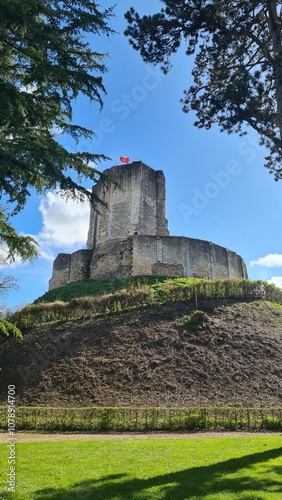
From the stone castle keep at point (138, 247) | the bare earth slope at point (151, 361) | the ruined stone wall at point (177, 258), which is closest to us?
the bare earth slope at point (151, 361)

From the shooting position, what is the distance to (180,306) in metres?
Result: 19.3

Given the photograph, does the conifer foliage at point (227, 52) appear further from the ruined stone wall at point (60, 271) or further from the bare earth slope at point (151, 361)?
the ruined stone wall at point (60, 271)

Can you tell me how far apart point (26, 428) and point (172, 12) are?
466 inches

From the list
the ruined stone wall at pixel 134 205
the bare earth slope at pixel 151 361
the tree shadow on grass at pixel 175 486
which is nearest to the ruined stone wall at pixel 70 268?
the ruined stone wall at pixel 134 205

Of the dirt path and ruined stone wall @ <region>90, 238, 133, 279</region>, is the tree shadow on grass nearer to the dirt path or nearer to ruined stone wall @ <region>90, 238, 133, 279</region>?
the dirt path

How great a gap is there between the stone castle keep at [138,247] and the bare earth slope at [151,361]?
9.45 meters

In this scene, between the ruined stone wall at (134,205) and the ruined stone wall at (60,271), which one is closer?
the ruined stone wall at (134,205)

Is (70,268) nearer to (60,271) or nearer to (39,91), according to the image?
(60,271)

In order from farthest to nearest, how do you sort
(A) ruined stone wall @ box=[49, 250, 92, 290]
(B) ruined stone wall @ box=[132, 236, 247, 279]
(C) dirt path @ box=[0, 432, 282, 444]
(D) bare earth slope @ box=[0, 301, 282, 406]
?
1. (A) ruined stone wall @ box=[49, 250, 92, 290]
2. (B) ruined stone wall @ box=[132, 236, 247, 279]
3. (D) bare earth slope @ box=[0, 301, 282, 406]
4. (C) dirt path @ box=[0, 432, 282, 444]

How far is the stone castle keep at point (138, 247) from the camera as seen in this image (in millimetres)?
28734

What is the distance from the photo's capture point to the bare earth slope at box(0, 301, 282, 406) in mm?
13844

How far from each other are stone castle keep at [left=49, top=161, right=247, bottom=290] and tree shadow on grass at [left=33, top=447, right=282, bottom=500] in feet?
73.0

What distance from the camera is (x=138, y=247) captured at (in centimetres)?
2861

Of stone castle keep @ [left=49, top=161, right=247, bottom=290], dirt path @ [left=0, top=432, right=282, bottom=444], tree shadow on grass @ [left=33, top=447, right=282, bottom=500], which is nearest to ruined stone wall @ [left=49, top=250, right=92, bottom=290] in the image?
stone castle keep @ [left=49, top=161, right=247, bottom=290]
